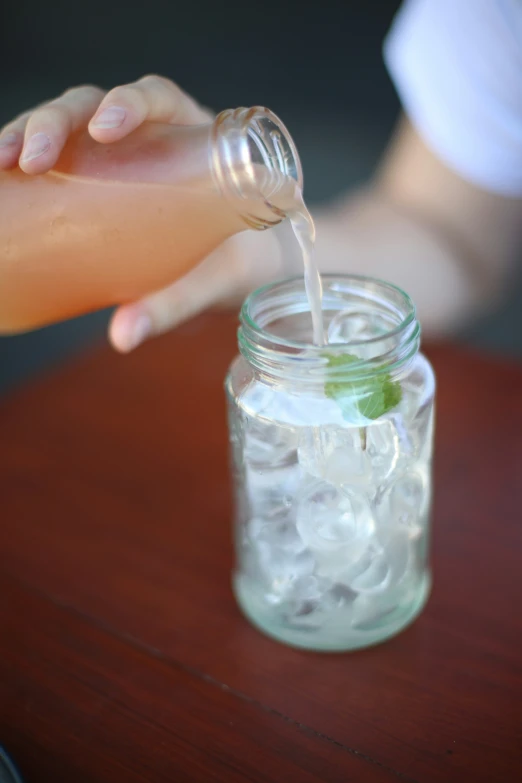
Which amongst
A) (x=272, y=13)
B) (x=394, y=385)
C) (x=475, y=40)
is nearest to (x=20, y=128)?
(x=394, y=385)

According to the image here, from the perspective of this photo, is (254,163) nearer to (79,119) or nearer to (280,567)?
(79,119)

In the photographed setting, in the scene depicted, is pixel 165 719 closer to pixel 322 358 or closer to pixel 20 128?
pixel 322 358

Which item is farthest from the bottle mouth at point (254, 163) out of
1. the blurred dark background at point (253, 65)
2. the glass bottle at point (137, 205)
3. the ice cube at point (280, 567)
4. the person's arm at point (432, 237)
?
the blurred dark background at point (253, 65)

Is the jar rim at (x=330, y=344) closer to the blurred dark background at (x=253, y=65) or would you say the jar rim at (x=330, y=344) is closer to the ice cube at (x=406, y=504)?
the ice cube at (x=406, y=504)

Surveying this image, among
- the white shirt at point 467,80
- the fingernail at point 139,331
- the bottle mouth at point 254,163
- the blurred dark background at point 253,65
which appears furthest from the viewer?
the blurred dark background at point 253,65

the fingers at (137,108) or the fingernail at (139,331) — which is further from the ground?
the fingers at (137,108)

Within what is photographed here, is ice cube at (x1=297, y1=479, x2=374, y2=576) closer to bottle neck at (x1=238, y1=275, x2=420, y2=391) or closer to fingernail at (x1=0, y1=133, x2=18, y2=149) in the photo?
bottle neck at (x1=238, y1=275, x2=420, y2=391)
